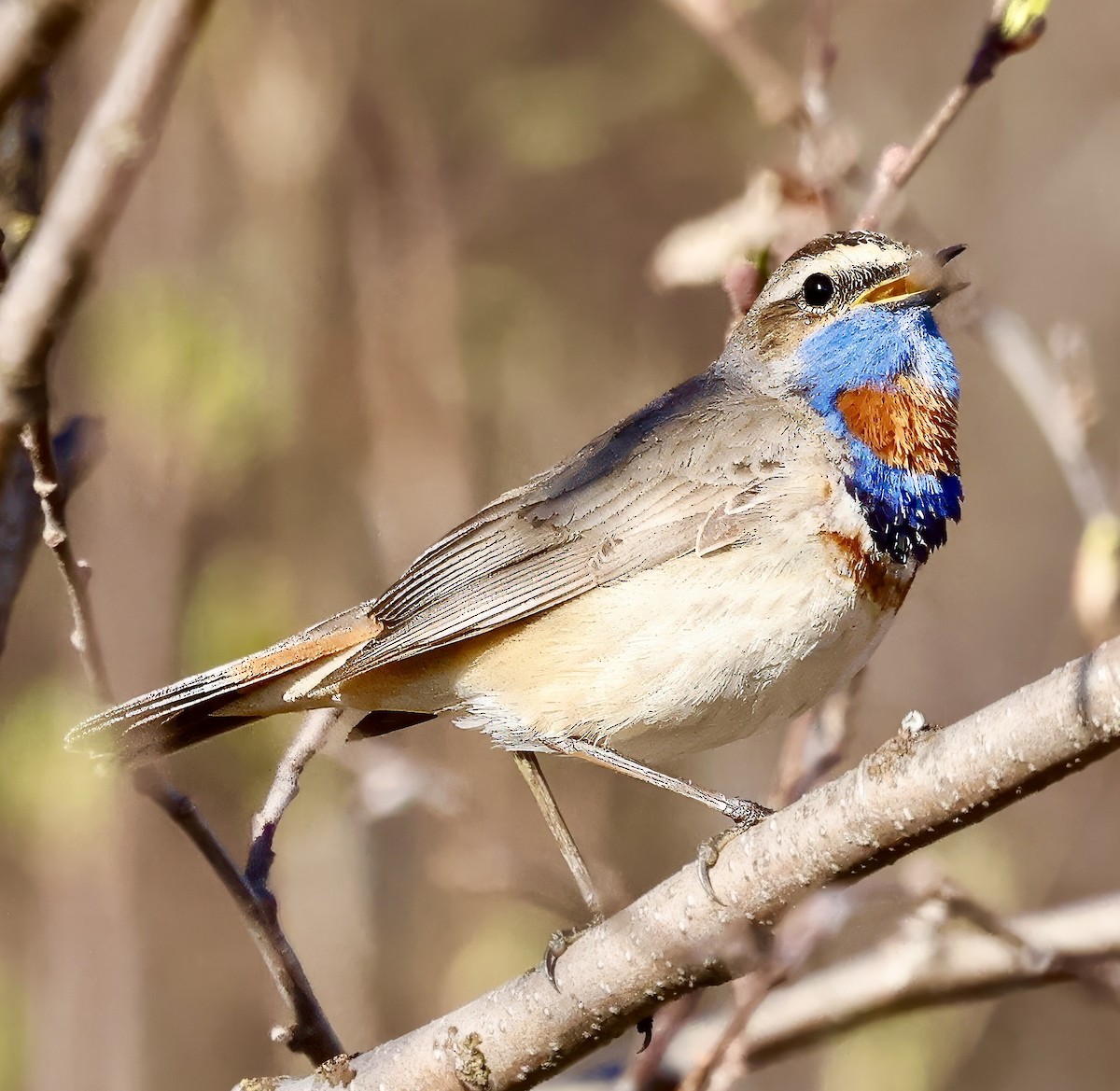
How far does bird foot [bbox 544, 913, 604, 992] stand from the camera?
114 inches

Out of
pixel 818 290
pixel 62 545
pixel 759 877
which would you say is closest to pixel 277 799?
pixel 62 545

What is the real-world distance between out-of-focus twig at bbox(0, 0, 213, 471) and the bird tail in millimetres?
2124

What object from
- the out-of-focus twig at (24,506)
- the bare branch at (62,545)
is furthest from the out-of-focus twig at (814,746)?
the out-of-focus twig at (24,506)

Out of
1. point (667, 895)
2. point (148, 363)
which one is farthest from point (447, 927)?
point (667, 895)

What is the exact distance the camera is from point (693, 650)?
363cm

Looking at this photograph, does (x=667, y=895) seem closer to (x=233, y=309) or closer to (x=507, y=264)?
(x=233, y=309)

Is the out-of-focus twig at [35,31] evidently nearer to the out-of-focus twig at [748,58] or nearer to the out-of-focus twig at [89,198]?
the out-of-focus twig at [89,198]

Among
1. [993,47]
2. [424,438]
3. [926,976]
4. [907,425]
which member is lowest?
[926,976]

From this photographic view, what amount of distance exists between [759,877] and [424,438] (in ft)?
14.1

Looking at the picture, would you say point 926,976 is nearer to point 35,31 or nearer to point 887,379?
point 887,379

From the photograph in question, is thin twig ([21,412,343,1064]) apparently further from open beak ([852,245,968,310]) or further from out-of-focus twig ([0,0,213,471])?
open beak ([852,245,968,310])

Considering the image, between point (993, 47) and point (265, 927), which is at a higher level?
point (993, 47)

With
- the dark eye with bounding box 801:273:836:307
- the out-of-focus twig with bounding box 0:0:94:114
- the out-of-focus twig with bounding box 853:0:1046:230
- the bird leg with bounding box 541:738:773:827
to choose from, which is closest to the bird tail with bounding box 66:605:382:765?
the bird leg with bounding box 541:738:773:827

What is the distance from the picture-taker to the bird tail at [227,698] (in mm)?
3820
